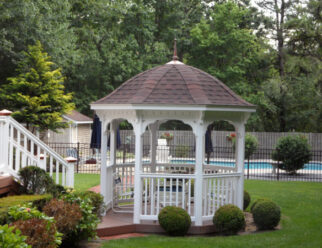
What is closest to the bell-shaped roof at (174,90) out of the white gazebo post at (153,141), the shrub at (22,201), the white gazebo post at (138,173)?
the white gazebo post at (138,173)

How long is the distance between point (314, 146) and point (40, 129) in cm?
1849

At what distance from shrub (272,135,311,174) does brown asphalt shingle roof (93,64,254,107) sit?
458 inches

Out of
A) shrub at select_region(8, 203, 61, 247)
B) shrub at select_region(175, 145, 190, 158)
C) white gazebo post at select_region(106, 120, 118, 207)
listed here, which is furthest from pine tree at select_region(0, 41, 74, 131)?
shrub at select_region(8, 203, 61, 247)

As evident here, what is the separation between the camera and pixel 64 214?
737 centimetres

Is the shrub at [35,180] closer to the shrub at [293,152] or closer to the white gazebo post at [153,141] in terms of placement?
the white gazebo post at [153,141]

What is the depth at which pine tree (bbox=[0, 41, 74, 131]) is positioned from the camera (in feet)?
72.0

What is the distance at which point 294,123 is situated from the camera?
117ft

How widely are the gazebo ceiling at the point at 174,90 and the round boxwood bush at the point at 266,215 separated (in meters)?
2.27

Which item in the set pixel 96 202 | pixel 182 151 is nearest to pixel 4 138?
pixel 96 202

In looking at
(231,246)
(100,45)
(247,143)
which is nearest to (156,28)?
(100,45)

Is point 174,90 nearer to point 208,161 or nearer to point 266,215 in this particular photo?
point 266,215

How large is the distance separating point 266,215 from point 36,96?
1532cm

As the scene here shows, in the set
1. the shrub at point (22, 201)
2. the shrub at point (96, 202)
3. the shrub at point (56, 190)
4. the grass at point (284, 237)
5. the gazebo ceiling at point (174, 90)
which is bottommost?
the grass at point (284, 237)

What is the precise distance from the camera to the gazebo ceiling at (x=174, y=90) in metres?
9.79
